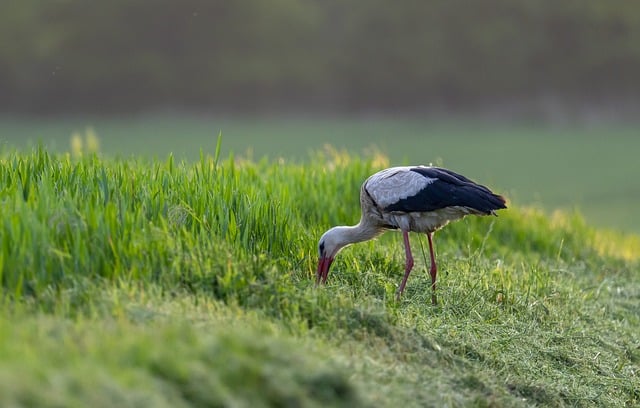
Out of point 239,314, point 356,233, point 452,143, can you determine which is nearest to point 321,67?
point 452,143

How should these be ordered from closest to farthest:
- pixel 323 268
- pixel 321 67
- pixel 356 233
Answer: pixel 323 268
pixel 356 233
pixel 321 67

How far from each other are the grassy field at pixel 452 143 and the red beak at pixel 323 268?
14113 millimetres

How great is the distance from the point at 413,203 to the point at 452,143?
2383 centimetres

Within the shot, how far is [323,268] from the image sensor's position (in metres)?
6.76

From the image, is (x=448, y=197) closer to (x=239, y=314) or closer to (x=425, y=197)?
(x=425, y=197)

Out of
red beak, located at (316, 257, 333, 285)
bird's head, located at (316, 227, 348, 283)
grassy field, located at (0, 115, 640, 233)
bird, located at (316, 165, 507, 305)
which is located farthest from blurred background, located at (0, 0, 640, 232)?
→ red beak, located at (316, 257, 333, 285)

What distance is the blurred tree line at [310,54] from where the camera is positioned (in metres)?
36.6

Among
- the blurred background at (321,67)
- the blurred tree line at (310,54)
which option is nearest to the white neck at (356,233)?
the blurred background at (321,67)

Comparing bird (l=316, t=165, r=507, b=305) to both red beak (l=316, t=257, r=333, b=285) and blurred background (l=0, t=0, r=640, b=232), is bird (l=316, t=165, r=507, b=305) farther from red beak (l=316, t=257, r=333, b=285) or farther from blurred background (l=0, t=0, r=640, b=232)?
blurred background (l=0, t=0, r=640, b=232)

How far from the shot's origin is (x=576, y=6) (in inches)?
1543

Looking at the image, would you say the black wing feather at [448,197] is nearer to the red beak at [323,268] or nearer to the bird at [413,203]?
the bird at [413,203]

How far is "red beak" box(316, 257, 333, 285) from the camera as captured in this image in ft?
21.8

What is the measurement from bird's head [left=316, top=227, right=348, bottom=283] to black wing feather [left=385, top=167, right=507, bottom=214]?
393mm

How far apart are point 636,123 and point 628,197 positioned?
11.0 meters
